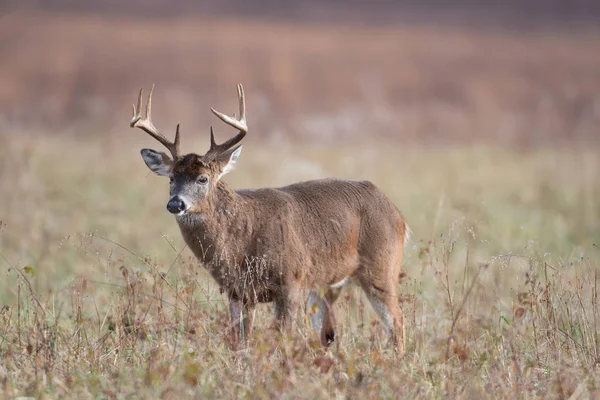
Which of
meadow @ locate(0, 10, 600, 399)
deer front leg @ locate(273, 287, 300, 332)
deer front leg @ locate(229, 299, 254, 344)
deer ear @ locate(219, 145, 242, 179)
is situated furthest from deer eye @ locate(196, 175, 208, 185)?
deer front leg @ locate(273, 287, 300, 332)

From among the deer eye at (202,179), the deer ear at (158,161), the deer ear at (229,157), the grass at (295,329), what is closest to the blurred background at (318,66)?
the grass at (295,329)

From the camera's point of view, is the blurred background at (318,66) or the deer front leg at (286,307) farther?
the blurred background at (318,66)

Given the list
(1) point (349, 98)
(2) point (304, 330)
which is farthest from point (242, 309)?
(1) point (349, 98)

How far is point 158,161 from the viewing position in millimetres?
9273

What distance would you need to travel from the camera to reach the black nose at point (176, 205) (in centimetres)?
857

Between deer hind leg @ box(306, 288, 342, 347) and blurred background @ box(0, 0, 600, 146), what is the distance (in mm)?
16510

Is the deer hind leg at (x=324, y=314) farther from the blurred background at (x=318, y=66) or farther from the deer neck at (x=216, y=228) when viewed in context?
the blurred background at (x=318, y=66)

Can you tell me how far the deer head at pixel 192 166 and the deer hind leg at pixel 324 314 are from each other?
1.23m

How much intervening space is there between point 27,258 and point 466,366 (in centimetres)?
817

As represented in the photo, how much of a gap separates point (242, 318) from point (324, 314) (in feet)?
3.64

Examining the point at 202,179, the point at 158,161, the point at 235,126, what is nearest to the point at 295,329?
the point at 202,179

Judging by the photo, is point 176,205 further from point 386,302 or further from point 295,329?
point 386,302

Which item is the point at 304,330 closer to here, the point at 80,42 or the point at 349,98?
the point at 349,98

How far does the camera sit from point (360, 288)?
9727mm
